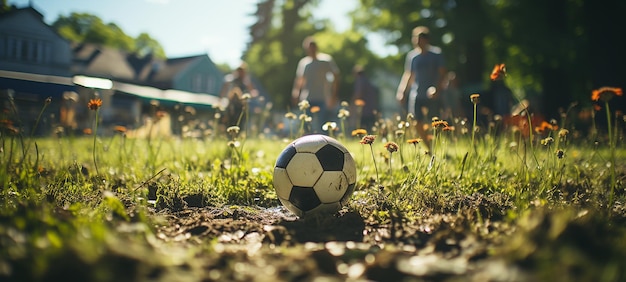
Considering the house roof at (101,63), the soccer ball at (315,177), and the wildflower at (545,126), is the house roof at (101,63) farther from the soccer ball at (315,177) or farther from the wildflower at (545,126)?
the wildflower at (545,126)

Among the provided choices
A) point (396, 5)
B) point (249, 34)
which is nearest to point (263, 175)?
point (396, 5)

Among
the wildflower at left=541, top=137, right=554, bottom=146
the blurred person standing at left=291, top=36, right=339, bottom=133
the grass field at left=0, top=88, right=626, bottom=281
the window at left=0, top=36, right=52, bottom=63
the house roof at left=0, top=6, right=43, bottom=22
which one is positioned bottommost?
the grass field at left=0, top=88, right=626, bottom=281

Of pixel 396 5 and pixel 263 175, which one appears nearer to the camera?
pixel 263 175

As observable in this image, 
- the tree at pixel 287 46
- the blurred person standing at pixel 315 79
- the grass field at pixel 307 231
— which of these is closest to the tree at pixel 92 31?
the tree at pixel 287 46

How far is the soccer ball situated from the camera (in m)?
3.49

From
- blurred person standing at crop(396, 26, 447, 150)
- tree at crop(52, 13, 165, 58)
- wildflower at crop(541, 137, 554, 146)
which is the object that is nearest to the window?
blurred person standing at crop(396, 26, 447, 150)

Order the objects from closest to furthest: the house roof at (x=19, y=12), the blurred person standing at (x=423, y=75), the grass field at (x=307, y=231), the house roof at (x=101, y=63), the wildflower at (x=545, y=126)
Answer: the grass field at (x=307, y=231) → the wildflower at (x=545, y=126) → the blurred person standing at (x=423, y=75) → the house roof at (x=19, y=12) → the house roof at (x=101, y=63)

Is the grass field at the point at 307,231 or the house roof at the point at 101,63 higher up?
the house roof at the point at 101,63

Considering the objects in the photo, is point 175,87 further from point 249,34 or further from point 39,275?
point 39,275

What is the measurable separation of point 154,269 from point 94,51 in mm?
43477

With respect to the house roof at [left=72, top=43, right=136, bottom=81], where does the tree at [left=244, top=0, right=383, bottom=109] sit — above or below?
above

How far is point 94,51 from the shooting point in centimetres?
4019

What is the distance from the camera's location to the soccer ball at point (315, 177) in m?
3.49

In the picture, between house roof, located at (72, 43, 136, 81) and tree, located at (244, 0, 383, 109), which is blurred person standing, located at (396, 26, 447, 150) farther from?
tree, located at (244, 0, 383, 109)
